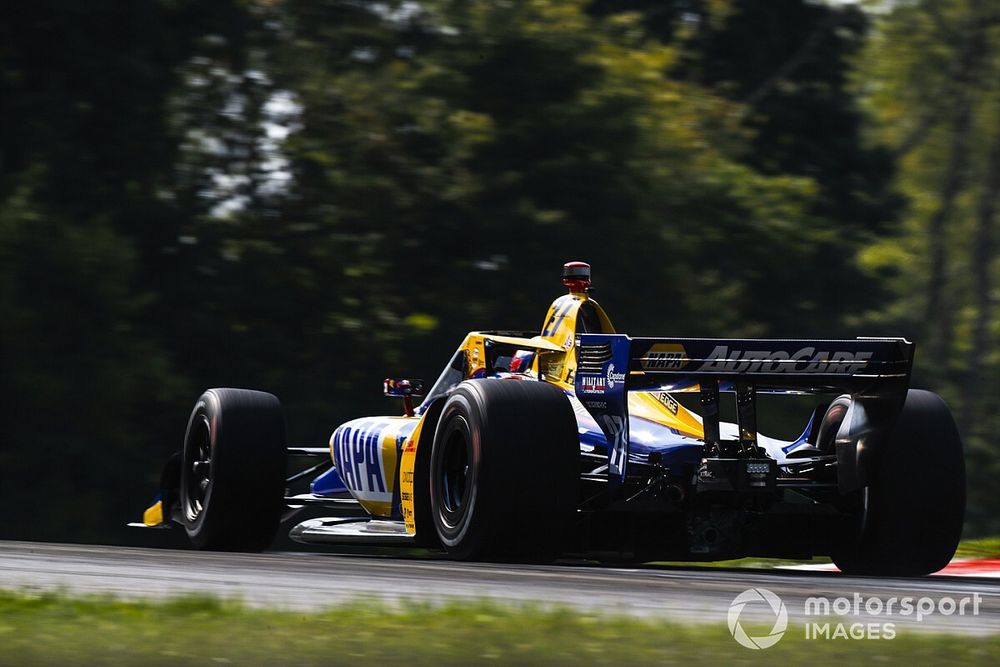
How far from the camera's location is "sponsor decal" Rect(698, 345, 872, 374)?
8.94 metres

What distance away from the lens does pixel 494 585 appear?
720 centimetres

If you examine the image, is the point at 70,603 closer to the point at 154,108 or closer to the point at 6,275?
the point at 6,275

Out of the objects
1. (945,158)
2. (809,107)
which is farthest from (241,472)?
(945,158)

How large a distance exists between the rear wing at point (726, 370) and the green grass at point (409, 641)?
286 centimetres

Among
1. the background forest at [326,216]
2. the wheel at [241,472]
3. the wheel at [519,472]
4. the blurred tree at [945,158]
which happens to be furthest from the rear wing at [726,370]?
the blurred tree at [945,158]

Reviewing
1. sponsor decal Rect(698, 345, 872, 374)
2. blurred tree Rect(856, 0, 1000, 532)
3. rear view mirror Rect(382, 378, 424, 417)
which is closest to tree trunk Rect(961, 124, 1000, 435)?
blurred tree Rect(856, 0, 1000, 532)

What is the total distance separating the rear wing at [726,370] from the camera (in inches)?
351

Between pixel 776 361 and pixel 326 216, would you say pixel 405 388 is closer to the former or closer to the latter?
pixel 776 361

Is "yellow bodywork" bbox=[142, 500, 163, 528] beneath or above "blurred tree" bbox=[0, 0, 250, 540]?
beneath

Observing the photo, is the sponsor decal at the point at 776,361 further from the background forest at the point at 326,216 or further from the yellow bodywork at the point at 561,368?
the background forest at the point at 326,216

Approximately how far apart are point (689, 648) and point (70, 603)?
2.54 meters

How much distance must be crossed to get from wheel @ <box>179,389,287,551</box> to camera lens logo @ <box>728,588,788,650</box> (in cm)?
474

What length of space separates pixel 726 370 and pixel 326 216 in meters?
17.8

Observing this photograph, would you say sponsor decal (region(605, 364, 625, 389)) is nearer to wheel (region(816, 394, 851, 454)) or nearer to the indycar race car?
the indycar race car
